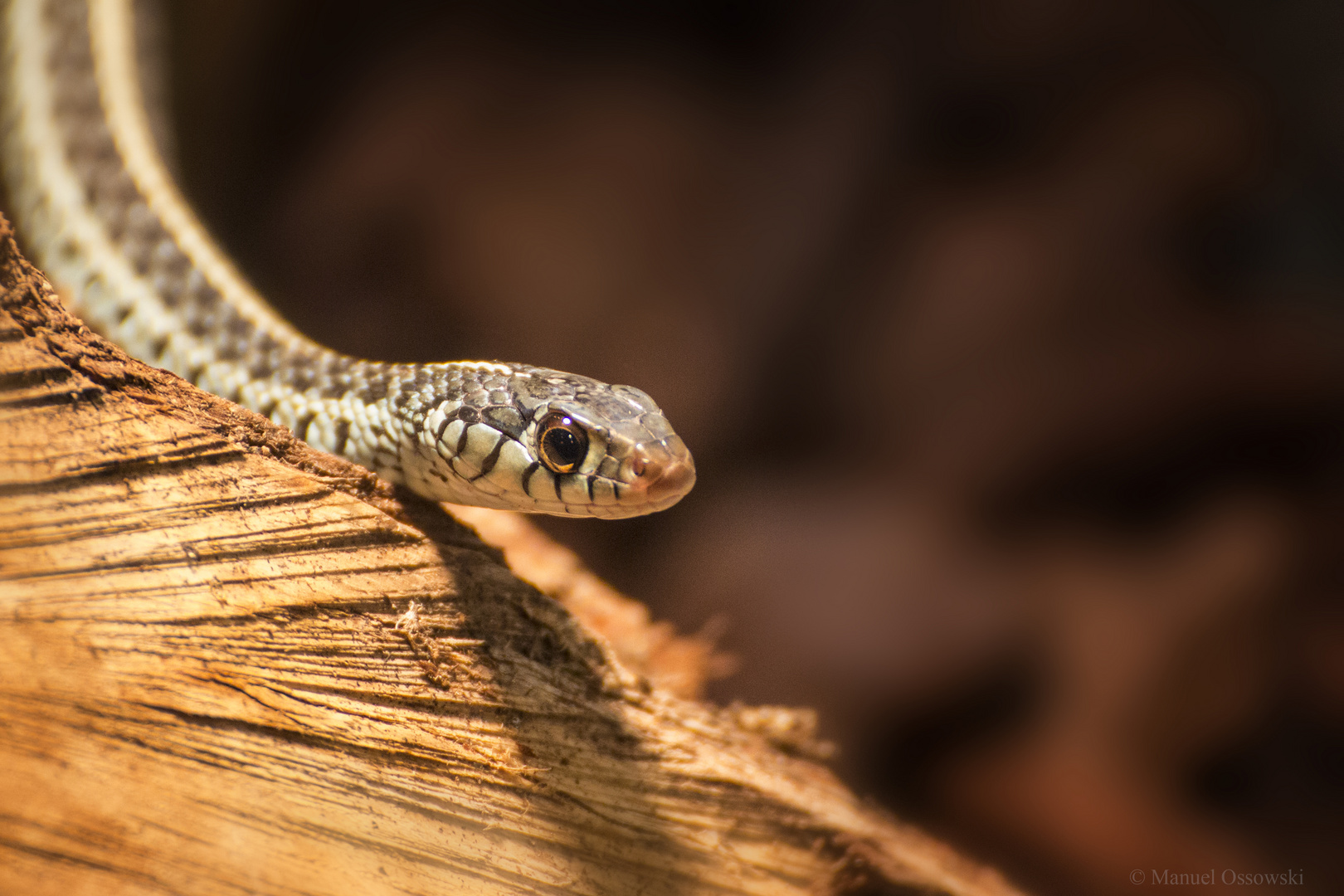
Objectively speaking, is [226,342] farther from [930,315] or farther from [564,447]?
[930,315]

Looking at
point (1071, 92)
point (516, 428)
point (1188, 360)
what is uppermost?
point (1071, 92)

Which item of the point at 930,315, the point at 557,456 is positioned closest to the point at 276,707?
the point at 557,456

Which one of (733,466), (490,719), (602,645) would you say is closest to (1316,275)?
(733,466)

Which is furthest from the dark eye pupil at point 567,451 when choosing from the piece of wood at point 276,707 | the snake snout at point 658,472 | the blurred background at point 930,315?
the blurred background at point 930,315

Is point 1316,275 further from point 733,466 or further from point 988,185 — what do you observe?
point 733,466

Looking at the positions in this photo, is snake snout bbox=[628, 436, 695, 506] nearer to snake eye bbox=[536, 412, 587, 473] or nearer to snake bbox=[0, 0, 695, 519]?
snake bbox=[0, 0, 695, 519]

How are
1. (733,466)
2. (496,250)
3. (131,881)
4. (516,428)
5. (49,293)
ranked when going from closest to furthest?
(131,881) → (49,293) → (516,428) → (733,466) → (496,250)

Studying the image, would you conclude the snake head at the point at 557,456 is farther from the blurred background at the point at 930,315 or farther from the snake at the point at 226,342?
the blurred background at the point at 930,315
